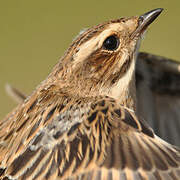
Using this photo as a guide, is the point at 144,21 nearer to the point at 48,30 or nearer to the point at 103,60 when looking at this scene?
the point at 103,60

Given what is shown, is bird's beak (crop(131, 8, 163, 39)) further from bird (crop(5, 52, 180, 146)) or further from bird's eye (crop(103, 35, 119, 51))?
bird (crop(5, 52, 180, 146))

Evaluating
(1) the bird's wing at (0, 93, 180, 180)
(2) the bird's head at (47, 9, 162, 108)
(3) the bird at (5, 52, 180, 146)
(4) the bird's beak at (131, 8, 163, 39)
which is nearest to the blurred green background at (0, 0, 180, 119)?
(3) the bird at (5, 52, 180, 146)

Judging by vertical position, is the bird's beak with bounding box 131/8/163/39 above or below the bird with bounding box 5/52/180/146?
above

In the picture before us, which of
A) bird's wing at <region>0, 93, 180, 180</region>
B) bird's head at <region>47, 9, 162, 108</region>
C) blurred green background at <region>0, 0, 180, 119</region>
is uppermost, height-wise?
blurred green background at <region>0, 0, 180, 119</region>

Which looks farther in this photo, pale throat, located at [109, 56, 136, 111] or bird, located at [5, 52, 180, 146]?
bird, located at [5, 52, 180, 146]

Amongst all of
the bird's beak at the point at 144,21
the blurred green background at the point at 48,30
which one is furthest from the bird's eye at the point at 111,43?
the blurred green background at the point at 48,30

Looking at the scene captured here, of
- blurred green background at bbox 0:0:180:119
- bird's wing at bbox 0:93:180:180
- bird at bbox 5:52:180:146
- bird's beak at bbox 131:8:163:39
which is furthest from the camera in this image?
blurred green background at bbox 0:0:180:119

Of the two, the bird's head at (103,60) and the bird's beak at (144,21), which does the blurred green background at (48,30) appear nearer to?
the bird's head at (103,60)

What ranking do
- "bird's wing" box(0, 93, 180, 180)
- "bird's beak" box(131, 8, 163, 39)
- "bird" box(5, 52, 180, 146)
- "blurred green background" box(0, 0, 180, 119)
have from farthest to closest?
"blurred green background" box(0, 0, 180, 119) → "bird" box(5, 52, 180, 146) → "bird's beak" box(131, 8, 163, 39) → "bird's wing" box(0, 93, 180, 180)

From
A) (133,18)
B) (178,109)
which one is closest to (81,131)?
(133,18)
